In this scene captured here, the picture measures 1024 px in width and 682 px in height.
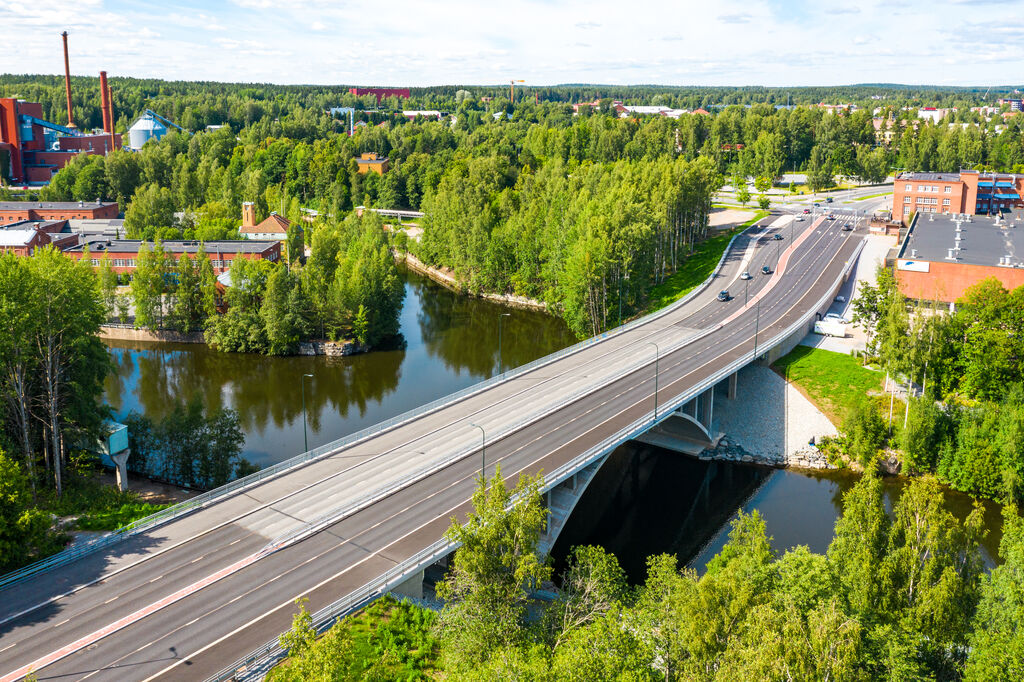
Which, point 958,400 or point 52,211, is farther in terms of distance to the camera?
point 52,211

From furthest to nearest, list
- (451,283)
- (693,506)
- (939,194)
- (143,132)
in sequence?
(143,132) < (939,194) < (451,283) < (693,506)

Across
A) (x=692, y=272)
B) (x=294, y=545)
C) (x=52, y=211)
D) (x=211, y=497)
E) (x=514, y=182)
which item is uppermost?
(x=514, y=182)

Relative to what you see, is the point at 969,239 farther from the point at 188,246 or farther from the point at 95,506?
the point at 188,246

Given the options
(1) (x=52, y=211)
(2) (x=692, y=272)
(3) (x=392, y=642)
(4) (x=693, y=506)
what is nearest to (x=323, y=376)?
(4) (x=693, y=506)

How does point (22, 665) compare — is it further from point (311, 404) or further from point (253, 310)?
point (253, 310)

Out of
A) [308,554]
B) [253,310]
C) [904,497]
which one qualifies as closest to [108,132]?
[253,310]

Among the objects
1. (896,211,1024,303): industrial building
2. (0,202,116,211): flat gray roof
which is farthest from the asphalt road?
(0,202,116,211): flat gray roof

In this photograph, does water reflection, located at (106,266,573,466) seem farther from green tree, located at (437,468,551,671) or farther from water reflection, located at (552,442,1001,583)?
green tree, located at (437,468,551,671)
